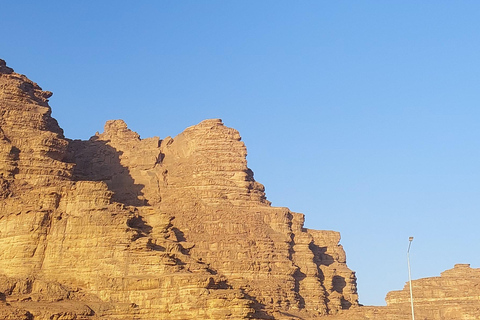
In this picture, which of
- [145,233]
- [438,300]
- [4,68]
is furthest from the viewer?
[438,300]

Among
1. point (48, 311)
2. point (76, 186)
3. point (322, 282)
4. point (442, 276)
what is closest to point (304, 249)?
point (322, 282)

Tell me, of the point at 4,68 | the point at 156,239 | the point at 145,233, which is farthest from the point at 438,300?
the point at 4,68

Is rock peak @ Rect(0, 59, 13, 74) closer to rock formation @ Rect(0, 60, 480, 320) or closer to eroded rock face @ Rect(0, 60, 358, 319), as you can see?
rock formation @ Rect(0, 60, 480, 320)

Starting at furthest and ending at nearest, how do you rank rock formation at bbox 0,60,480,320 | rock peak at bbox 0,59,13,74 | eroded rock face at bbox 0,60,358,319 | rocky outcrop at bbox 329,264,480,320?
rocky outcrop at bbox 329,264,480,320 → rock peak at bbox 0,59,13,74 → rock formation at bbox 0,60,480,320 → eroded rock face at bbox 0,60,358,319

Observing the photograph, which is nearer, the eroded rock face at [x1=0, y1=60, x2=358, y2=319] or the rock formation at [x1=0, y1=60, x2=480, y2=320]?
the eroded rock face at [x1=0, y1=60, x2=358, y2=319]

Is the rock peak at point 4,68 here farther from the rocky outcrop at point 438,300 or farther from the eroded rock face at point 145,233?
the rocky outcrop at point 438,300

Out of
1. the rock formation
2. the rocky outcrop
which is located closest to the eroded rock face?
the rock formation

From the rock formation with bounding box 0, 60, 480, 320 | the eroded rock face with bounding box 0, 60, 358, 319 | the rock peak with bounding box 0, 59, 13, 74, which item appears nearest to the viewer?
the eroded rock face with bounding box 0, 60, 358, 319

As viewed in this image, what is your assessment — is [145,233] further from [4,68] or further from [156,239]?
[4,68]

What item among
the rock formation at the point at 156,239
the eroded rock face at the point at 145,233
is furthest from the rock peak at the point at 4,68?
the eroded rock face at the point at 145,233

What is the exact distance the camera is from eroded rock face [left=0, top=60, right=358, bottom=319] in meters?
85.9

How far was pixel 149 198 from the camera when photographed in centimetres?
11606

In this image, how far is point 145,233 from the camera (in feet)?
309

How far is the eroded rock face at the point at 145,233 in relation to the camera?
85.9m
